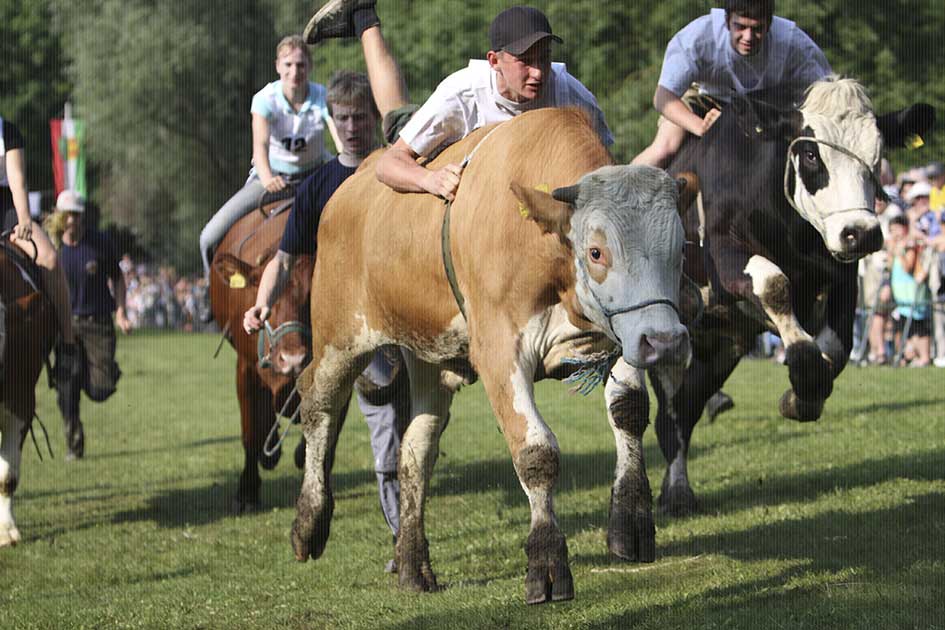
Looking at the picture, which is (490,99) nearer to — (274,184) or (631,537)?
(631,537)

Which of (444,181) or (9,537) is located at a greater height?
(444,181)

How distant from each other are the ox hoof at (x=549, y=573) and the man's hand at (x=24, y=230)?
539cm

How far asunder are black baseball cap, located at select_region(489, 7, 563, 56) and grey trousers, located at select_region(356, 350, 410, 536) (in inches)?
87.3

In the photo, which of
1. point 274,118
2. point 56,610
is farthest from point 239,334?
point 56,610

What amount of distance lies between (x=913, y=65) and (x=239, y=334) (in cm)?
2256

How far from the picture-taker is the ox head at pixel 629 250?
460 centimetres

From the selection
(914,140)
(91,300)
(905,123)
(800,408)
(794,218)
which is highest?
(905,123)

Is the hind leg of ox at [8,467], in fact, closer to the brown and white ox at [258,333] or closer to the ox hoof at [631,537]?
the brown and white ox at [258,333]

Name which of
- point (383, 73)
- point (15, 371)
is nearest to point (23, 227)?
point (15, 371)

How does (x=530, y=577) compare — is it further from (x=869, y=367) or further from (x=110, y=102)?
(x=110, y=102)

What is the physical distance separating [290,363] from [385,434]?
1347mm

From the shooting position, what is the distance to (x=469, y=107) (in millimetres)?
6402

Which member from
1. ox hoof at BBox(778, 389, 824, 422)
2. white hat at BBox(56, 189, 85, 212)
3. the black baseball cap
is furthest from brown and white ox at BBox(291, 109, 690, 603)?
white hat at BBox(56, 189, 85, 212)

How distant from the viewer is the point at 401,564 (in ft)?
22.2
